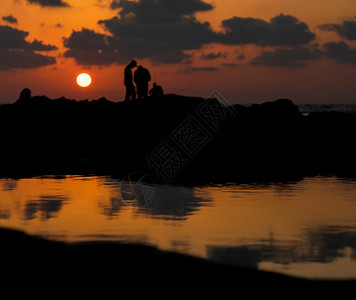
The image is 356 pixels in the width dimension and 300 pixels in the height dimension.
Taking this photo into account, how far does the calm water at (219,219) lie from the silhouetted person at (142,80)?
18769mm

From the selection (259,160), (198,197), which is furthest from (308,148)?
(198,197)

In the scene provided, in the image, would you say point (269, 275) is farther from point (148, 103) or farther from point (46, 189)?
point (148, 103)

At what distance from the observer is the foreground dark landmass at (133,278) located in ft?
23.2

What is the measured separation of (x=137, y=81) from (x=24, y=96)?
11.0 metres

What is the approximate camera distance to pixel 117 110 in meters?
38.6

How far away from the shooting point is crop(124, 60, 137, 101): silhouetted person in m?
35.0

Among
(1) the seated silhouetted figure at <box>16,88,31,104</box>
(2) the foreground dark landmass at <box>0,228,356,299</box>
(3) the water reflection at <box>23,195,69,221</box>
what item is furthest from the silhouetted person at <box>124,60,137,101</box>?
(2) the foreground dark landmass at <box>0,228,356,299</box>

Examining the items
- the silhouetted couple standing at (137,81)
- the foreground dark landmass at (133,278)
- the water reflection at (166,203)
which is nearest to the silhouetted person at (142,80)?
the silhouetted couple standing at (137,81)

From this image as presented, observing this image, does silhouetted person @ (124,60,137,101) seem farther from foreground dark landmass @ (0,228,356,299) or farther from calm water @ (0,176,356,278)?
foreground dark landmass @ (0,228,356,299)

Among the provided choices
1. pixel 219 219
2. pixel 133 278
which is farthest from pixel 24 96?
pixel 133 278

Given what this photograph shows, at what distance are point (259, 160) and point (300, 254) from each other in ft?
56.0

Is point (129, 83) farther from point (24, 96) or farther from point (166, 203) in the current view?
point (166, 203)

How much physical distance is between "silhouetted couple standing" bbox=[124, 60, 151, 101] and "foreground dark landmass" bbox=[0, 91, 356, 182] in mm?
832

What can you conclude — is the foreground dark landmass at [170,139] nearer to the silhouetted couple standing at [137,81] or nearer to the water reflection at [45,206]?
the silhouetted couple standing at [137,81]
